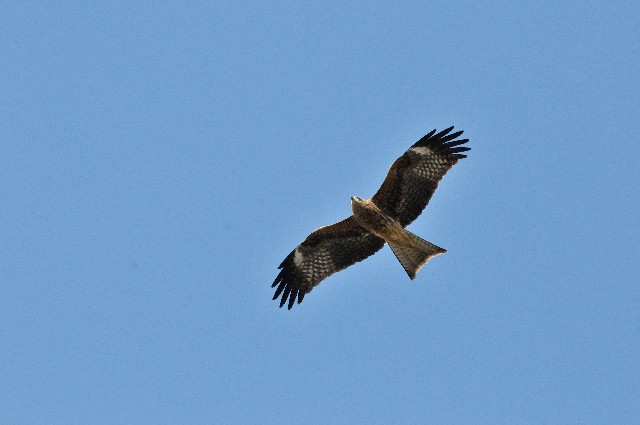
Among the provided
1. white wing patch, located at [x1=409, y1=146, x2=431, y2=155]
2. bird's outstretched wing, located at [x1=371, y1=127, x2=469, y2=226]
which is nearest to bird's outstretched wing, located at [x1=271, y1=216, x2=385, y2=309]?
bird's outstretched wing, located at [x1=371, y1=127, x2=469, y2=226]

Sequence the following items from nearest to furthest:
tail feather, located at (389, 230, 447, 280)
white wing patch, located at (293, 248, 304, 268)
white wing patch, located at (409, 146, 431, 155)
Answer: tail feather, located at (389, 230, 447, 280), white wing patch, located at (409, 146, 431, 155), white wing patch, located at (293, 248, 304, 268)

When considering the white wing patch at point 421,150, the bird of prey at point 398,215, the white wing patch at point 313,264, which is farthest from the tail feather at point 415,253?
the white wing patch at point 313,264

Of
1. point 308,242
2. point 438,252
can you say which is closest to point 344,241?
point 308,242

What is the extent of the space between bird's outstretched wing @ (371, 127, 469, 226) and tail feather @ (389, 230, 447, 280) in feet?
1.43

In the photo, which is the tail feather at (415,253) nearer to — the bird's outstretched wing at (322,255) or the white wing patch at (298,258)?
the bird's outstretched wing at (322,255)

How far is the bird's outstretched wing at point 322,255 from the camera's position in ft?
48.1

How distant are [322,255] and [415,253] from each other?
1737mm

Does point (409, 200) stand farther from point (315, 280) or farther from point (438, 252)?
point (315, 280)

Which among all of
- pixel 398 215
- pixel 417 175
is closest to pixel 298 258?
pixel 398 215

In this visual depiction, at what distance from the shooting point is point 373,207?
1403 centimetres

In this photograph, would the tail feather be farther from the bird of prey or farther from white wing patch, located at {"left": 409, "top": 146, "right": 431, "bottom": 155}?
white wing patch, located at {"left": 409, "top": 146, "right": 431, "bottom": 155}

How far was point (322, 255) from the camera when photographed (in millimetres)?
14992

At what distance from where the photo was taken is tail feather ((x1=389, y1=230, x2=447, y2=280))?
45.1ft

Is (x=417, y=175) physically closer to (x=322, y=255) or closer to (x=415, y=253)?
(x=415, y=253)
